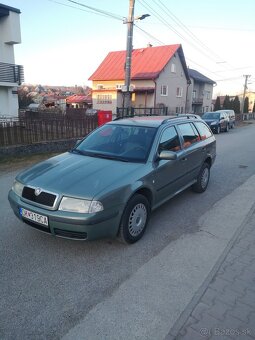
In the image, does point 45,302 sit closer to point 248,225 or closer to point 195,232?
point 195,232

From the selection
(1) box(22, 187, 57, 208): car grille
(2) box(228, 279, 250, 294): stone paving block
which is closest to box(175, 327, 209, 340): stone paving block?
(2) box(228, 279, 250, 294): stone paving block

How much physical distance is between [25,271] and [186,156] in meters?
3.17

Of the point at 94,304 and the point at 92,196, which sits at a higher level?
the point at 92,196

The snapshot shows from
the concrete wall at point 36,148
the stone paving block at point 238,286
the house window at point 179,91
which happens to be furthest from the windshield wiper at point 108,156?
the house window at point 179,91

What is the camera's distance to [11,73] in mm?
18688

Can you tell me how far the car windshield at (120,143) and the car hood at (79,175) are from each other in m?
0.21

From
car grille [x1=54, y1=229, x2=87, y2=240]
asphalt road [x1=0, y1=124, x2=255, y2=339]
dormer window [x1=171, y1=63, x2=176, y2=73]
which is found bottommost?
asphalt road [x1=0, y1=124, x2=255, y2=339]

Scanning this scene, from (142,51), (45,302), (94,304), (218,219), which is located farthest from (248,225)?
(142,51)

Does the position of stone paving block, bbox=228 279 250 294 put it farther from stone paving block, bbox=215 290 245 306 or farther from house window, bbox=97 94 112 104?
house window, bbox=97 94 112 104

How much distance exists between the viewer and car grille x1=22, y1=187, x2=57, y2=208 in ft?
10.5

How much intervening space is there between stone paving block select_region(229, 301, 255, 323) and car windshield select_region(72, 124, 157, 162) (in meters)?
2.12

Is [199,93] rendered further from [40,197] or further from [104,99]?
[40,197]

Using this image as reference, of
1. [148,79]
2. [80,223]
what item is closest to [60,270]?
[80,223]

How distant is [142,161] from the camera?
3.94m
